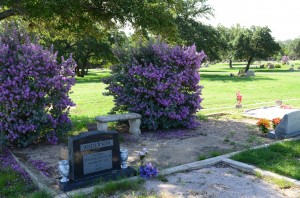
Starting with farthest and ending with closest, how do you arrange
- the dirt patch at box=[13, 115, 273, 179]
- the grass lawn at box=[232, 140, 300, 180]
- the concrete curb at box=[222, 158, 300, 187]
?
the dirt patch at box=[13, 115, 273, 179] < the grass lawn at box=[232, 140, 300, 180] < the concrete curb at box=[222, 158, 300, 187]

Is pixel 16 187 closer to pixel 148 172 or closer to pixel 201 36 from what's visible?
pixel 148 172

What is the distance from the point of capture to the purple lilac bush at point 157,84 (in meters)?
8.78

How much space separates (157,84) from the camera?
867cm

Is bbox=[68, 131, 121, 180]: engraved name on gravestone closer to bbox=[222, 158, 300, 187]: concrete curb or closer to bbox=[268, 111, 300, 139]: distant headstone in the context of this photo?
bbox=[222, 158, 300, 187]: concrete curb

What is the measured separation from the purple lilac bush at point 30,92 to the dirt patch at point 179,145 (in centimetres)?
42

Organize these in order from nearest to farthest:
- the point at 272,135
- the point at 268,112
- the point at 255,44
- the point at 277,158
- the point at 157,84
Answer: the point at 277,158
the point at 272,135
the point at 157,84
the point at 268,112
the point at 255,44

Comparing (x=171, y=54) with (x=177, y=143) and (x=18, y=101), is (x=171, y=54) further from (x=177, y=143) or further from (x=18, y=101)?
(x=18, y=101)

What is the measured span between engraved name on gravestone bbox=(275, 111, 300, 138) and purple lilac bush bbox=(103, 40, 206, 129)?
227cm

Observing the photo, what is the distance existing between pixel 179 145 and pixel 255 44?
2023 inches

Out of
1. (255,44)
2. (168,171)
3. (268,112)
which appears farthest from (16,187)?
(255,44)

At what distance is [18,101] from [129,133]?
114 inches

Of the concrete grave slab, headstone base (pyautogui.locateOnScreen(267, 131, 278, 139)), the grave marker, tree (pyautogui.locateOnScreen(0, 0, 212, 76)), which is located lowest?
the concrete grave slab

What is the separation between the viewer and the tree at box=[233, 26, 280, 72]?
5406 centimetres

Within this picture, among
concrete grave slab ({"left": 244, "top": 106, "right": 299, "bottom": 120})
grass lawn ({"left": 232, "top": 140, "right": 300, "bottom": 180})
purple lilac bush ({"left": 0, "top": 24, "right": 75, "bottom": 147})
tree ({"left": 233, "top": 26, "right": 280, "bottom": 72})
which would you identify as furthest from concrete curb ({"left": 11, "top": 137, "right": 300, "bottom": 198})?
tree ({"left": 233, "top": 26, "right": 280, "bottom": 72})
